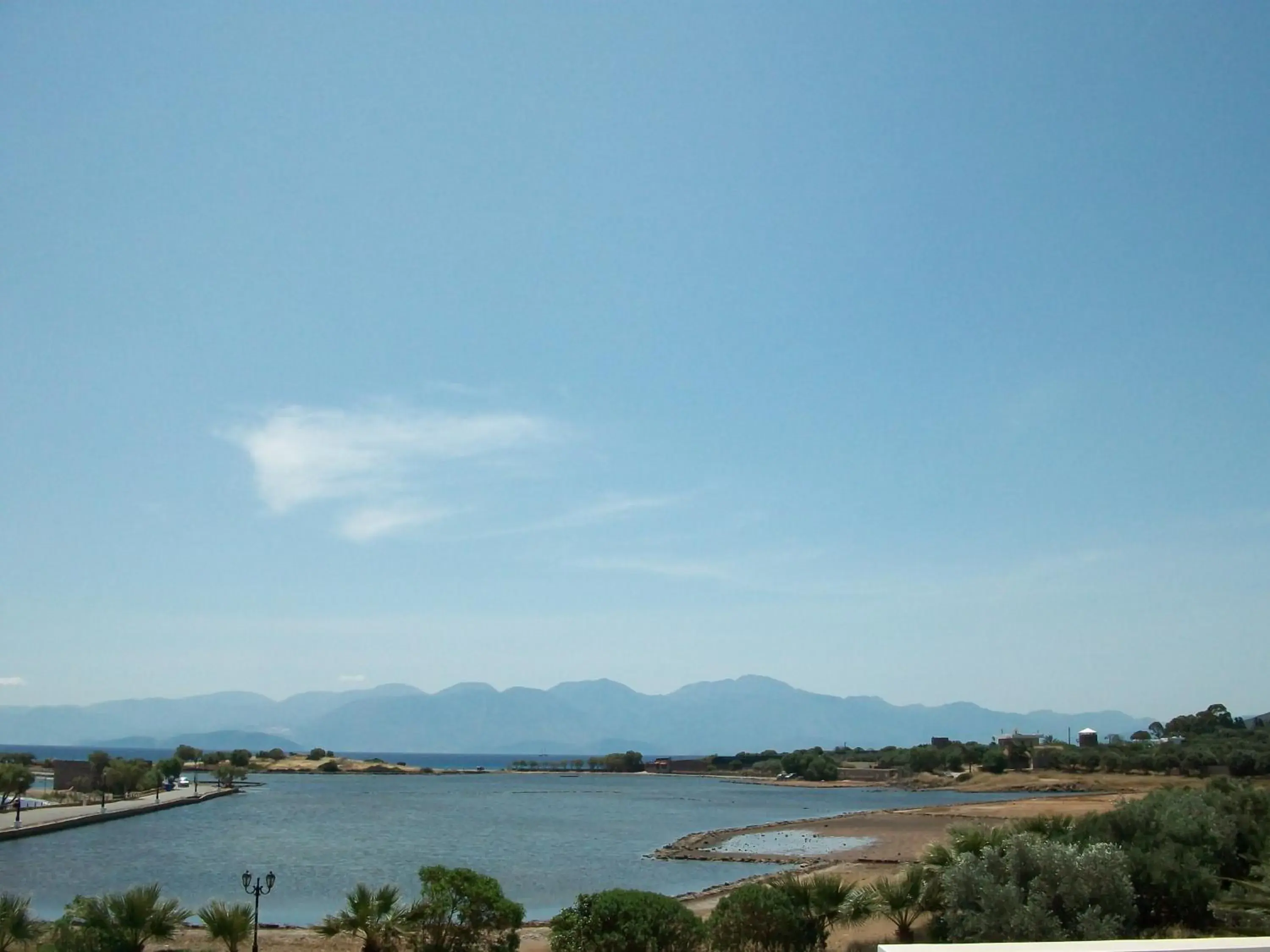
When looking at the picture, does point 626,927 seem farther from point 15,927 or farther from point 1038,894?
point 15,927

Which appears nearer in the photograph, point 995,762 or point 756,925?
point 756,925

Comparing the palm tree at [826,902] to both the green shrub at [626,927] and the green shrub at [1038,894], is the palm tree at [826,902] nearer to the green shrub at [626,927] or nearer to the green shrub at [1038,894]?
the green shrub at [1038,894]

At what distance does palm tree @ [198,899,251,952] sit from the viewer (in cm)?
1753

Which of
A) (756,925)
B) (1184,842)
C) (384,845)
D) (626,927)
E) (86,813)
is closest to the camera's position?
(626,927)

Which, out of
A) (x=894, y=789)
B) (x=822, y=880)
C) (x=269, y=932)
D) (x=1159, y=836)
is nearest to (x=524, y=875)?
(x=269, y=932)

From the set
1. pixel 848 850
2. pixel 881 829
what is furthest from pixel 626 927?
pixel 881 829

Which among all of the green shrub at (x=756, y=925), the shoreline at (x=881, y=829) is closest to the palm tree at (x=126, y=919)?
the green shrub at (x=756, y=925)

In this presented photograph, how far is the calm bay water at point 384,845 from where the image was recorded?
118 ft

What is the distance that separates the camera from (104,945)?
15180mm

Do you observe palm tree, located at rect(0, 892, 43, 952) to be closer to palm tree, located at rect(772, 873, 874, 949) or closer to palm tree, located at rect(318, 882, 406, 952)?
palm tree, located at rect(318, 882, 406, 952)

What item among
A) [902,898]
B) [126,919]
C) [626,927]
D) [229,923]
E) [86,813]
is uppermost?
[126,919]

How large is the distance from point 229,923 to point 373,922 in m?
3.04

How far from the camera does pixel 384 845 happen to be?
51781 mm

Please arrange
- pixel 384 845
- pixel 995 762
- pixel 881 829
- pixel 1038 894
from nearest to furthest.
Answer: pixel 1038 894 → pixel 384 845 → pixel 881 829 → pixel 995 762
